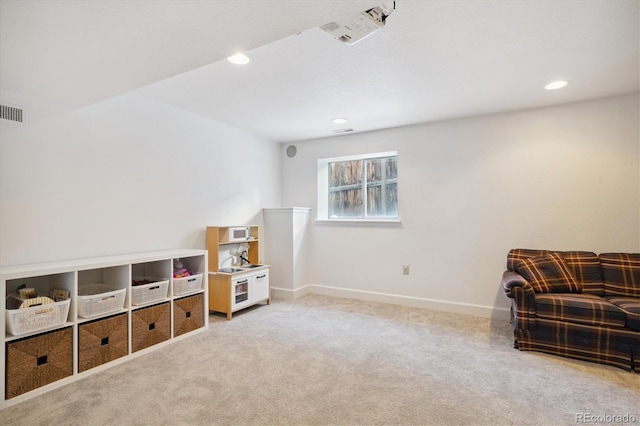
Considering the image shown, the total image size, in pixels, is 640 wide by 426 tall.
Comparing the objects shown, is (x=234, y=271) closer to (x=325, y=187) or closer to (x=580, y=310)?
(x=325, y=187)

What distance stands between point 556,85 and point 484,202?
1371mm

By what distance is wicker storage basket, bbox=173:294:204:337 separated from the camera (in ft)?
9.95

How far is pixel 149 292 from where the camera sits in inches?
110

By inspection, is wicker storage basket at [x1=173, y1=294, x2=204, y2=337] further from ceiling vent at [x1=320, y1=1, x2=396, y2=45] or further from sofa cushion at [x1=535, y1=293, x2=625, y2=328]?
sofa cushion at [x1=535, y1=293, x2=625, y2=328]

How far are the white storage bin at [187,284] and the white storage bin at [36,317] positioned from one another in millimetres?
896

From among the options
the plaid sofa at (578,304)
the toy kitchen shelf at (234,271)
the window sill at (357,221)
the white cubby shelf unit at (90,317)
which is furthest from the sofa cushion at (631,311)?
the white cubby shelf unit at (90,317)

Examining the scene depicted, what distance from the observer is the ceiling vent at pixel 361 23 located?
5.14 ft

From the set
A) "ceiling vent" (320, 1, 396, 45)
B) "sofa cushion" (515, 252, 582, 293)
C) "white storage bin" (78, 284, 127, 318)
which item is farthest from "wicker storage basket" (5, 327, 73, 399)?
"sofa cushion" (515, 252, 582, 293)

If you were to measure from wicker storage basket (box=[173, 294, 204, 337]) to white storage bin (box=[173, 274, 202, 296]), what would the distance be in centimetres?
7

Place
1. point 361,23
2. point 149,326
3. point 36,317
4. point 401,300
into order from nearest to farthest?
point 361,23 < point 36,317 < point 149,326 < point 401,300

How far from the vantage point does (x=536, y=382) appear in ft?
7.42

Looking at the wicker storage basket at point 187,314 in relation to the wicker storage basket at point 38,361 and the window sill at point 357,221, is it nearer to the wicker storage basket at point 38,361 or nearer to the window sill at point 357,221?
the wicker storage basket at point 38,361

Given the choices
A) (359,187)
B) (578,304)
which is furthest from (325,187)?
(578,304)

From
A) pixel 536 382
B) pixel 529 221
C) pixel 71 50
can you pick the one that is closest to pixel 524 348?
pixel 536 382
